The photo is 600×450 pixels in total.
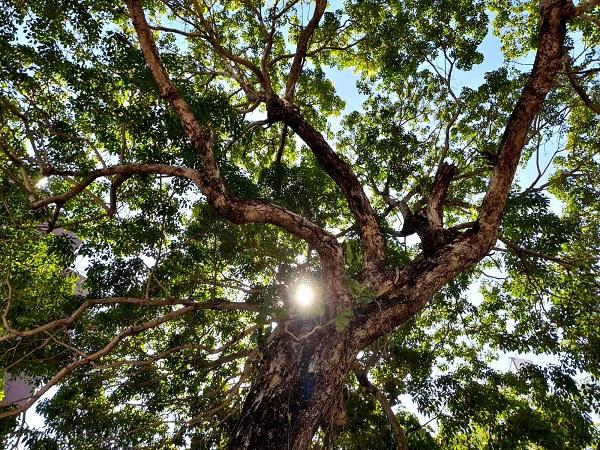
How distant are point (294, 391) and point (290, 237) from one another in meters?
5.44

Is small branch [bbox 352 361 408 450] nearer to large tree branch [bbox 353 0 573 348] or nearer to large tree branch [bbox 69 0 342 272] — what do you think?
large tree branch [bbox 353 0 573 348]

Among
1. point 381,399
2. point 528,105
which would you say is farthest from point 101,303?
point 528,105

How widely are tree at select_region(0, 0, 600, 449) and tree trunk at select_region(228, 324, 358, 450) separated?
15mm

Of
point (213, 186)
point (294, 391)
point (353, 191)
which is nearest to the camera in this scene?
point (294, 391)

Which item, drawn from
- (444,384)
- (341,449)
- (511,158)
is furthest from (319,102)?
→ (341,449)

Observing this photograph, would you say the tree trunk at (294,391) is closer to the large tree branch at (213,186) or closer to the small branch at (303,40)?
the large tree branch at (213,186)

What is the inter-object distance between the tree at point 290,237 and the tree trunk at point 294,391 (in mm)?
15

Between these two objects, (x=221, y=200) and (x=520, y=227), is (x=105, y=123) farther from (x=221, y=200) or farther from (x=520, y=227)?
(x=520, y=227)

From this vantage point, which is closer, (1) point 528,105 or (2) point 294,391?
(2) point 294,391

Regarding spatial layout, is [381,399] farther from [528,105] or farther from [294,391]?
[528,105]

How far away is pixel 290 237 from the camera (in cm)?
781

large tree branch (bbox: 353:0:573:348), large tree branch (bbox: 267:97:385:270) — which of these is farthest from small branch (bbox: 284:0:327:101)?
large tree branch (bbox: 353:0:573:348)

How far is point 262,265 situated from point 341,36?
244 inches

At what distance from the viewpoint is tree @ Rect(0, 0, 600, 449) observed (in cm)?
321
